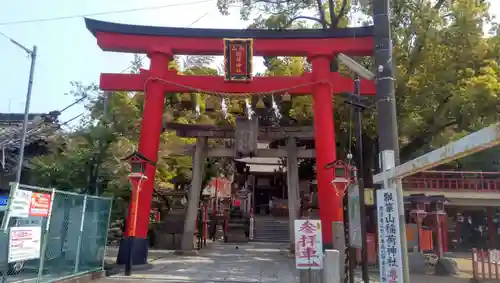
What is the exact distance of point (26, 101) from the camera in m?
15.1

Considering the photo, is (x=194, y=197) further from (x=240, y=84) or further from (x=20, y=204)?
(x=20, y=204)

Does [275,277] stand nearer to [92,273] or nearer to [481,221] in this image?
[92,273]

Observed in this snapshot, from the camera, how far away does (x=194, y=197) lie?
688 inches

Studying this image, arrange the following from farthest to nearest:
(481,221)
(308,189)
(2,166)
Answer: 1. (308,189)
2. (481,221)
3. (2,166)

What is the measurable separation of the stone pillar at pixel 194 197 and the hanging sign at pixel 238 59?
17.2 feet

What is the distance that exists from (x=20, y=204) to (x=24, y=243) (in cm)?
78

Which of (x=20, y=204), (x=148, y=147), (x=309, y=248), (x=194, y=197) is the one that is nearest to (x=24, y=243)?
(x=20, y=204)

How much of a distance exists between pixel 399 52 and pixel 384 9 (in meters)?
7.78

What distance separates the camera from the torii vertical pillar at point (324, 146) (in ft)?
41.3

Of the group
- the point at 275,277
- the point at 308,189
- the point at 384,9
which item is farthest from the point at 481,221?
the point at 384,9

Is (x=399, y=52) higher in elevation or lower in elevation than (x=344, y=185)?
higher

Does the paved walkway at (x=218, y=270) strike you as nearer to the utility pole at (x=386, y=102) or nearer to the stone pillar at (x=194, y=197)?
the stone pillar at (x=194, y=197)

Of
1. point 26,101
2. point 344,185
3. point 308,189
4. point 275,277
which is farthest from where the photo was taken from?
point 308,189

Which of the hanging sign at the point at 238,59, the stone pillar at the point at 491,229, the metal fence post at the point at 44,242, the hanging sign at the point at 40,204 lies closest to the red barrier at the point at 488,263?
the hanging sign at the point at 238,59
